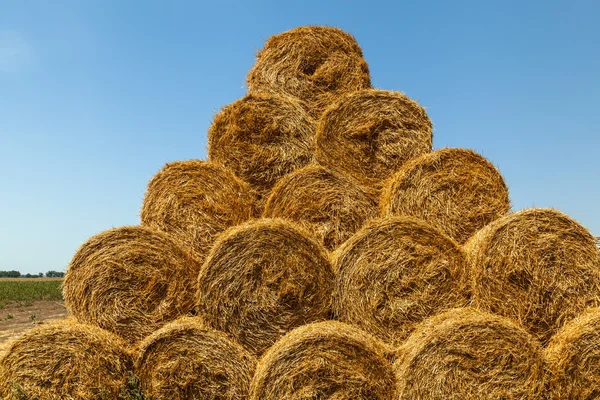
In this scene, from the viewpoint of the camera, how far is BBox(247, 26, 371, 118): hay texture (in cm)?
714

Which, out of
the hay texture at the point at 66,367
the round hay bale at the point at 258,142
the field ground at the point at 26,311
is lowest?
the hay texture at the point at 66,367

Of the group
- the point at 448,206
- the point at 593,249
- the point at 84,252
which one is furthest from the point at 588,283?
the point at 84,252

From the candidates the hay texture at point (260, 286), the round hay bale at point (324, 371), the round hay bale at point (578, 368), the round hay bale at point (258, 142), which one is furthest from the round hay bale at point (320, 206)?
the round hay bale at point (578, 368)

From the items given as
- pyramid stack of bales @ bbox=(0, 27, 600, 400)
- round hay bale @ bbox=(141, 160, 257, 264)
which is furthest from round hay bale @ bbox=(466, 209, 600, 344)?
round hay bale @ bbox=(141, 160, 257, 264)

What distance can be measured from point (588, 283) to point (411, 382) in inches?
77.6

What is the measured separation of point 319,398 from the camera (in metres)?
4.60

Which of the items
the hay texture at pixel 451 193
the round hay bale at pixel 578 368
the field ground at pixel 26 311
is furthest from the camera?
the field ground at pixel 26 311

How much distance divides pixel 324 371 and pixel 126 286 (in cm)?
204

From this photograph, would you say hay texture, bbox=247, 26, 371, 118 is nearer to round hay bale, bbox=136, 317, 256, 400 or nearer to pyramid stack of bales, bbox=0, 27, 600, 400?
pyramid stack of bales, bbox=0, 27, 600, 400

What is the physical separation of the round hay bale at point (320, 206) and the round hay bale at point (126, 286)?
126cm

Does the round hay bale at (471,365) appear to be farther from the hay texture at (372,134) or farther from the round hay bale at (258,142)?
the round hay bale at (258,142)

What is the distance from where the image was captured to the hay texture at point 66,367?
16.0 ft

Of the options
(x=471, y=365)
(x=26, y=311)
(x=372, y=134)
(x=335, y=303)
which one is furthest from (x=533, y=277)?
(x=26, y=311)

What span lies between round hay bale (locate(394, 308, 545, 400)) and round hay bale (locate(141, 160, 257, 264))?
2.38 metres
